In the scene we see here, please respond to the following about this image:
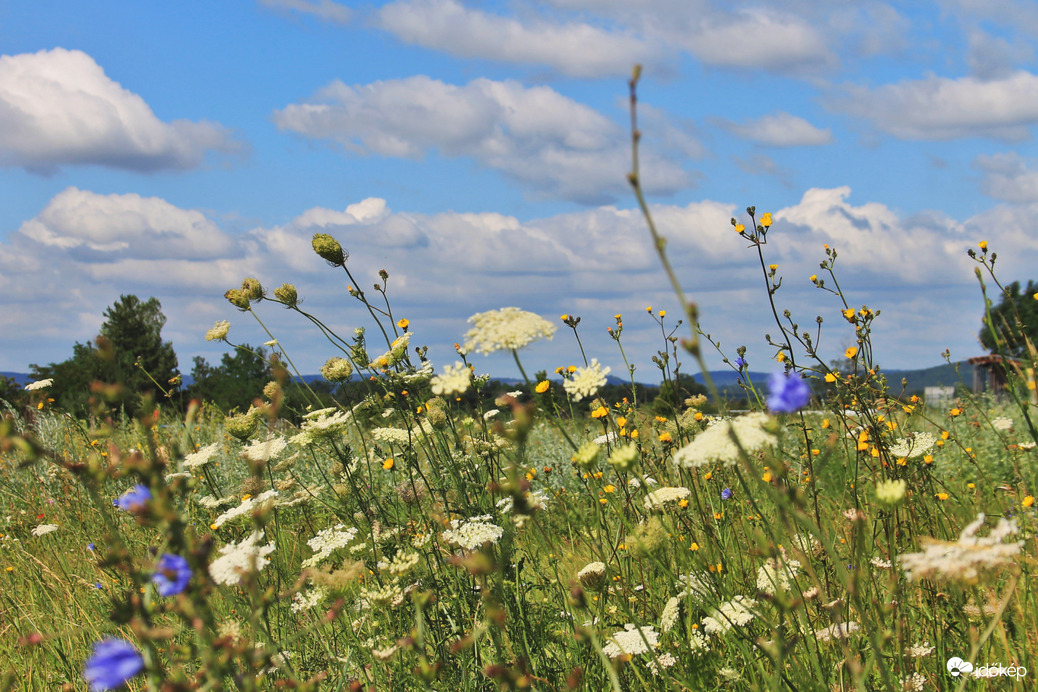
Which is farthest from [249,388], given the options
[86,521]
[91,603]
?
[91,603]

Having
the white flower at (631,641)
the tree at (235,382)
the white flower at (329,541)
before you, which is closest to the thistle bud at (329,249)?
the white flower at (329,541)

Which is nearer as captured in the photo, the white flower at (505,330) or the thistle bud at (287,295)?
the white flower at (505,330)

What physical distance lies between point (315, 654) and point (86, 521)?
13.9 feet

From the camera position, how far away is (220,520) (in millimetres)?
2635

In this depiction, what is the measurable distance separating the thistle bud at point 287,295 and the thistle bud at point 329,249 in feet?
1.35

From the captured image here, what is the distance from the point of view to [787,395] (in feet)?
3.65

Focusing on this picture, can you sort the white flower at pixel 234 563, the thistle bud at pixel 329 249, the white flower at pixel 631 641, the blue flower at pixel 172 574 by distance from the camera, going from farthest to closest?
the thistle bud at pixel 329 249
the white flower at pixel 631 641
the white flower at pixel 234 563
the blue flower at pixel 172 574

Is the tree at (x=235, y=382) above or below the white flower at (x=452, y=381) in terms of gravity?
below

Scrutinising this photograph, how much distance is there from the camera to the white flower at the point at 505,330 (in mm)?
2158

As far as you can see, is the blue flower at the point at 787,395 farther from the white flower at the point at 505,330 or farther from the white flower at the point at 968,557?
the white flower at the point at 505,330

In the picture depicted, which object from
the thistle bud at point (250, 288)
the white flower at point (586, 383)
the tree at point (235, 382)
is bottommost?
the tree at point (235, 382)

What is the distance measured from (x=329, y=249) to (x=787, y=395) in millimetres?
2778

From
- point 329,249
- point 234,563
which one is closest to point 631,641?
point 234,563

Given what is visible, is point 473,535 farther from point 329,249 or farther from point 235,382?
point 235,382
